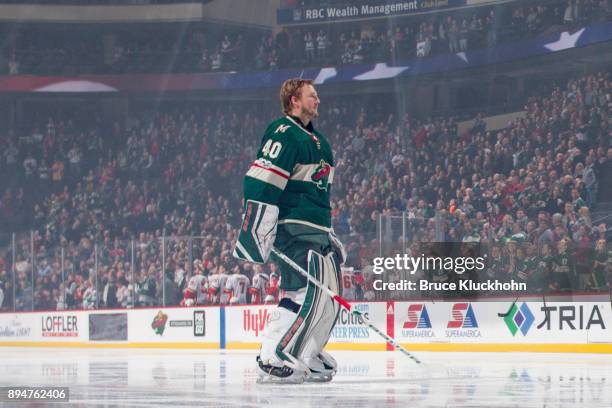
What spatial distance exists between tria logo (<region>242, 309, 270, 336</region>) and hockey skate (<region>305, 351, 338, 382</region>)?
10.6 metres

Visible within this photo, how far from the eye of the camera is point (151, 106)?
3359 centimetres

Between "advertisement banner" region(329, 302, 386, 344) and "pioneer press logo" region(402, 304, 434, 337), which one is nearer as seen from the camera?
"pioneer press logo" region(402, 304, 434, 337)

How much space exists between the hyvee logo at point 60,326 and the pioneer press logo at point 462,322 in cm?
867

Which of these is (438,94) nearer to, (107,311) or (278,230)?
(107,311)

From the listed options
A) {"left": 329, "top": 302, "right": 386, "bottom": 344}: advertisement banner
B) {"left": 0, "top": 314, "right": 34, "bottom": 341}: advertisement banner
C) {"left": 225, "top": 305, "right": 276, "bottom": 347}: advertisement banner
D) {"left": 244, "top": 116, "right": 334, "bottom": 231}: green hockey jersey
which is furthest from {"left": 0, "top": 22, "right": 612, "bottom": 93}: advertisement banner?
{"left": 244, "top": 116, "right": 334, "bottom": 231}: green hockey jersey

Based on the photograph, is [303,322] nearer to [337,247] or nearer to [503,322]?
[337,247]

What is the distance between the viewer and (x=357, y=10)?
30359 millimetres

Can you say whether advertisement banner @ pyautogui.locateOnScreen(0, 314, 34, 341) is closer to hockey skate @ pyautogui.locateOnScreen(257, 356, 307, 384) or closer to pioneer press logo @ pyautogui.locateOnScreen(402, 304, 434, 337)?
pioneer press logo @ pyautogui.locateOnScreen(402, 304, 434, 337)

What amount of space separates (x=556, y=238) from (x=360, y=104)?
1624 cm

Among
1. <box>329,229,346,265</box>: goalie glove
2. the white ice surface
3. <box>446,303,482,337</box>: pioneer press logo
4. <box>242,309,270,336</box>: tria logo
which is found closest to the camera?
the white ice surface

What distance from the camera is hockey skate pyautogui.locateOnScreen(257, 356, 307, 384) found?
675 cm

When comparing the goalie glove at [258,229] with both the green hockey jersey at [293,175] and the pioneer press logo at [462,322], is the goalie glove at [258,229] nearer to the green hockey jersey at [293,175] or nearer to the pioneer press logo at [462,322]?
the green hockey jersey at [293,175]

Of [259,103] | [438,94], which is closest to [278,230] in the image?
[438,94]

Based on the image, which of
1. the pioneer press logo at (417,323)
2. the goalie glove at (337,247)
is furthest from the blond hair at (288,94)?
the pioneer press logo at (417,323)
